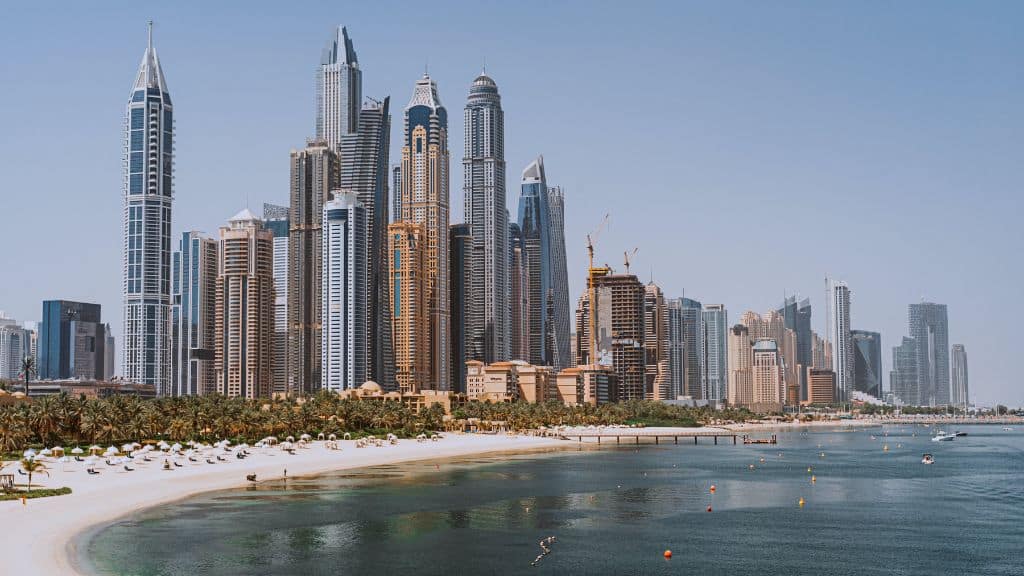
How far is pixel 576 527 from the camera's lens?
97250 mm

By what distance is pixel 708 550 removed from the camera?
281 feet

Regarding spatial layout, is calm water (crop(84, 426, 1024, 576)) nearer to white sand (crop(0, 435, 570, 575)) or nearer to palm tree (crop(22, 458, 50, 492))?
white sand (crop(0, 435, 570, 575))

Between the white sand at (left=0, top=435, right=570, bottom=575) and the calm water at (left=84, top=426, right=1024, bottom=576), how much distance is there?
295 cm

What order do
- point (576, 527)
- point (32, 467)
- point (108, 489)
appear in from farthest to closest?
point (108, 489)
point (32, 467)
point (576, 527)

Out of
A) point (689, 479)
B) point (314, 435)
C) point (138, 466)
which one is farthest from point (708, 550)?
point (314, 435)

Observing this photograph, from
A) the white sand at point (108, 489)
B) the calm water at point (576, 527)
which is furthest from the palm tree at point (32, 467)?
the calm water at point (576, 527)

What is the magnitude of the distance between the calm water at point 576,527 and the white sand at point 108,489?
2.95 meters

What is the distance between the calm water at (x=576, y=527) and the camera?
78125 millimetres

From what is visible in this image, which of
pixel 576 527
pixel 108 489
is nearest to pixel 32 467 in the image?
pixel 108 489

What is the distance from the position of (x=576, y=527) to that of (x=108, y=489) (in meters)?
49.9

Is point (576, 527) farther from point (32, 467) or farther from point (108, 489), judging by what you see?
point (32, 467)

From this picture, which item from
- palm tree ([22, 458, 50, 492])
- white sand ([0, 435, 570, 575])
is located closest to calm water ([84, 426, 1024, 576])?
white sand ([0, 435, 570, 575])

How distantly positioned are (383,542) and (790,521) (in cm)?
4252

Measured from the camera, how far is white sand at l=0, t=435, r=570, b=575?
73.1 meters
